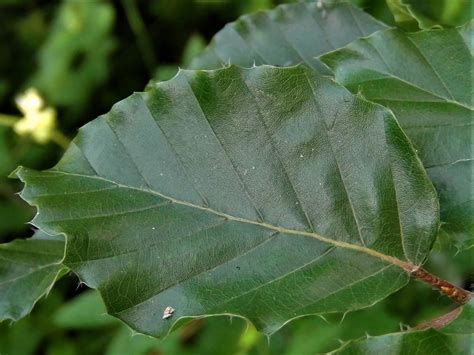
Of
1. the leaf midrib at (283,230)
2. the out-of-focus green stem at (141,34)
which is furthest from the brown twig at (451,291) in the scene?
the out-of-focus green stem at (141,34)

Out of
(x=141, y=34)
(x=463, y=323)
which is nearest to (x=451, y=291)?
(x=463, y=323)

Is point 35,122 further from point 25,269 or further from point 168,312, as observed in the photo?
point 168,312

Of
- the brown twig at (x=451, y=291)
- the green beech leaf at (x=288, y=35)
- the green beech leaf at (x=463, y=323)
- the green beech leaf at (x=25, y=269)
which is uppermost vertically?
the green beech leaf at (x=288, y=35)

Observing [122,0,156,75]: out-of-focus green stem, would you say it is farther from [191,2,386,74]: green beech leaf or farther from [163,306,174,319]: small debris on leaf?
[163,306,174,319]: small debris on leaf

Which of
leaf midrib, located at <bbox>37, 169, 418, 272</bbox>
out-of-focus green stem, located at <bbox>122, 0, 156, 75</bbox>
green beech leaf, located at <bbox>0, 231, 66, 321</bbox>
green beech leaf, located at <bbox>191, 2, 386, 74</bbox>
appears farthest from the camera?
out-of-focus green stem, located at <bbox>122, 0, 156, 75</bbox>

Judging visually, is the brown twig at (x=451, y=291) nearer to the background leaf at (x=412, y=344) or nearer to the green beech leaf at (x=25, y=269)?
the background leaf at (x=412, y=344)

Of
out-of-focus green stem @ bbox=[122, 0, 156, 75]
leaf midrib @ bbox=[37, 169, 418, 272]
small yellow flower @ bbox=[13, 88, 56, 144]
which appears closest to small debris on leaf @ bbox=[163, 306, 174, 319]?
leaf midrib @ bbox=[37, 169, 418, 272]

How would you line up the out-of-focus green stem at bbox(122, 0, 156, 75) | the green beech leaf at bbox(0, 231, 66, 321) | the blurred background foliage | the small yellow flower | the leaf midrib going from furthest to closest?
the out-of-focus green stem at bbox(122, 0, 156, 75) → the small yellow flower → the blurred background foliage → the green beech leaf at bbox(0, 231, 66, 321) → the leaf midrib

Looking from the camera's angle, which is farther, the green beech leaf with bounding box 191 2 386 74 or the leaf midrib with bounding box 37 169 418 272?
the green beech leaf with bounding box 191 2 386 74
